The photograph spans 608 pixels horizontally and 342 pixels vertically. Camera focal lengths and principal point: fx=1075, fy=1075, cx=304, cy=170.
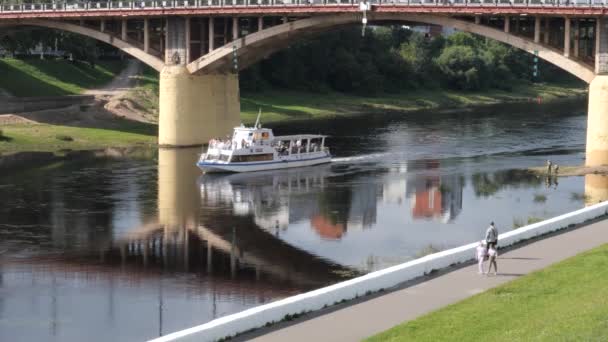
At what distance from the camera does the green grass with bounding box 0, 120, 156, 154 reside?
253ft

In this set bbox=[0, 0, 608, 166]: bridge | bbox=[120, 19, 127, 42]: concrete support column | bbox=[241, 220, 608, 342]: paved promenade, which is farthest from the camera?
bbox=[120, 19, 127, 42]: concrete support column

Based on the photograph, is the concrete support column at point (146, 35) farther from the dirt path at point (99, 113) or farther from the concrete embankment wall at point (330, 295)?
the concrete embankment wall at point (330, 295)

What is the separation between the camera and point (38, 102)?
308 feet

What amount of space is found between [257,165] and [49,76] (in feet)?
151

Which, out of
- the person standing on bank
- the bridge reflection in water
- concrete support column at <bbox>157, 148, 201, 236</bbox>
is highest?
the person standing on bank

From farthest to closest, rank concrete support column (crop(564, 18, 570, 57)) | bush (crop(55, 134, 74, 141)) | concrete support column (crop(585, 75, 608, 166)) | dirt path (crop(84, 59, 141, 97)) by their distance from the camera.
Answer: dirt path (crop(84, 59, 141, 97))
bush (crop(55, 134, 74, 141))
concrete support column (crop(564, 18, 570, 57))
concrete support column (crop(585, 75, 608, 166))

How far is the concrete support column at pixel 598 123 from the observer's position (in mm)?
63188

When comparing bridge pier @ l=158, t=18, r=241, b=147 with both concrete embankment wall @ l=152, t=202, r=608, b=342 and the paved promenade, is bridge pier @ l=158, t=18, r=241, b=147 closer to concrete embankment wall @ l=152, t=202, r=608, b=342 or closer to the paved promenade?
concrete embankment wall @ l=152, t=202, r=608, b=342

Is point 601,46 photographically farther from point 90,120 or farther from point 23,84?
point 23,84

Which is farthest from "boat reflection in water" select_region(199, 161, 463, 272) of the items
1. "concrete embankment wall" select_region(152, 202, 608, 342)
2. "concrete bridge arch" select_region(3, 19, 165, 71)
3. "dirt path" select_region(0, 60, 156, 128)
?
"dirt path" select_region(0, 60, 156, 128)

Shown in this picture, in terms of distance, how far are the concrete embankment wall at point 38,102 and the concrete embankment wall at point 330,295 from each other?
209 feet

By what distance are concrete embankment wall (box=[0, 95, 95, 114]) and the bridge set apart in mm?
6597

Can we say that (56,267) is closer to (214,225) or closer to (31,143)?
(214,225)

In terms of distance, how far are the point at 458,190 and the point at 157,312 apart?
3028cm
